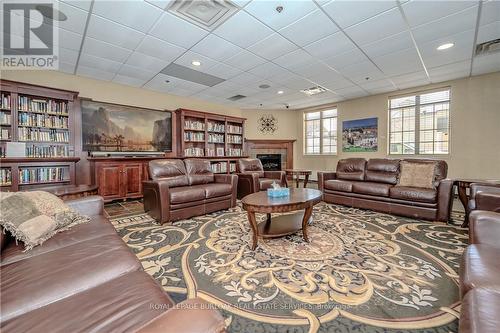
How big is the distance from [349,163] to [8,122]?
638cm

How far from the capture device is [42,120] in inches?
159

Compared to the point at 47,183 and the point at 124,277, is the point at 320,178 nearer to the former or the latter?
the point at 124,277

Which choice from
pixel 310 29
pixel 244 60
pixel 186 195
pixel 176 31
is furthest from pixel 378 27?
pixel 186 195

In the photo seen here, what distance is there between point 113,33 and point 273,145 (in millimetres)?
5564

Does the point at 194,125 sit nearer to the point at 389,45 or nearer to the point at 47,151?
the point at 47,151

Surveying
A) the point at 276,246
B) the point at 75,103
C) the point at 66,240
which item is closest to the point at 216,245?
the point at 276,246

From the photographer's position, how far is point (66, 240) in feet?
4.89

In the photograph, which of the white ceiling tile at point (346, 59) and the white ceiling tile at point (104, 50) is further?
the white ceiling tile at point (346, 59)

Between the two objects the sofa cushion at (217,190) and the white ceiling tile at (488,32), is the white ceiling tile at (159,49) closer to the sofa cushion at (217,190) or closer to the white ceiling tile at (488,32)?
the sofa cushion at (217,190)

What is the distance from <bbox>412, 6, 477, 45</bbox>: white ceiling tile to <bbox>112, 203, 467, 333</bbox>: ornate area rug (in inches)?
103

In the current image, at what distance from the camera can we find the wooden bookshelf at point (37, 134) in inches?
144

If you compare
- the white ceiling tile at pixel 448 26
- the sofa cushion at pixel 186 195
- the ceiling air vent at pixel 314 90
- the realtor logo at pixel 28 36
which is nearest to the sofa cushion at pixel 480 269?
the white ceiling tile at pixel 448 26

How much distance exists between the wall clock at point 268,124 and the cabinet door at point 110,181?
4.63 metres

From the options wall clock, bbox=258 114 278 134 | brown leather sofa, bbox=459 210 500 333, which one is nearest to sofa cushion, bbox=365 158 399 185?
brown leather sofa, bbox=459 210 500 333
